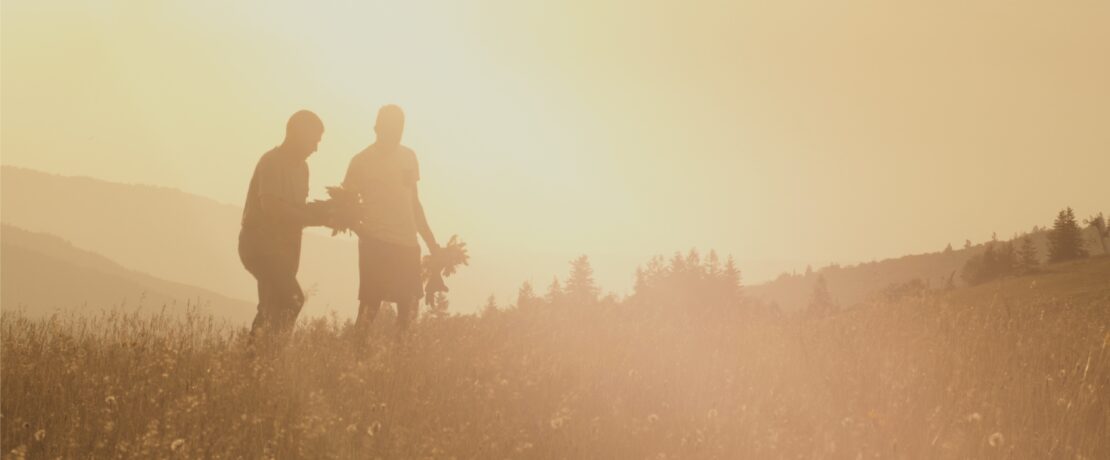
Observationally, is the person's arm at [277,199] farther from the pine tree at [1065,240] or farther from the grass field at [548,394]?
the pine tree at [1065,240]

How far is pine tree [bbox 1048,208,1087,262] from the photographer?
5569cm

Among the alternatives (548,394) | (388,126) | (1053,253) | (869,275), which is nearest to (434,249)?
(388,126)

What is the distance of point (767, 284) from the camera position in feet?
583

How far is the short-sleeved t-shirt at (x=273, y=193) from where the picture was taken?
5.50m

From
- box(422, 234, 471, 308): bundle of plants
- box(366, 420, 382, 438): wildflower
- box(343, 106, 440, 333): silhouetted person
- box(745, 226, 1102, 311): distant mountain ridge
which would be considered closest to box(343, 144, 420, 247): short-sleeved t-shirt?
box(343, 106, 440, 333): silhouetted person

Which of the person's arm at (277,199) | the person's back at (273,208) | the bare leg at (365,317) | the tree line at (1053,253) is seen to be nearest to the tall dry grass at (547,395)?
the bare leg at (365,317)

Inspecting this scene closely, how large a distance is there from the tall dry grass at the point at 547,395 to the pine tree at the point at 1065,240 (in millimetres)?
58965

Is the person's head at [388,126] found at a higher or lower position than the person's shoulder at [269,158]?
higher

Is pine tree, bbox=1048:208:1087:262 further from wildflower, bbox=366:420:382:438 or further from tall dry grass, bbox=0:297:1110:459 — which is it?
wildflower, bbox=366:420:382:438

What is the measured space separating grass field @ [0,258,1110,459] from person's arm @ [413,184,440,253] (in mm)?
915

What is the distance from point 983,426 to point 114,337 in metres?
5.97

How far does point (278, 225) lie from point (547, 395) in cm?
245

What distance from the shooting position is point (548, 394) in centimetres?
507

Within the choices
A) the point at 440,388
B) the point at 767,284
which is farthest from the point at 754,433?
the point at 767,284
